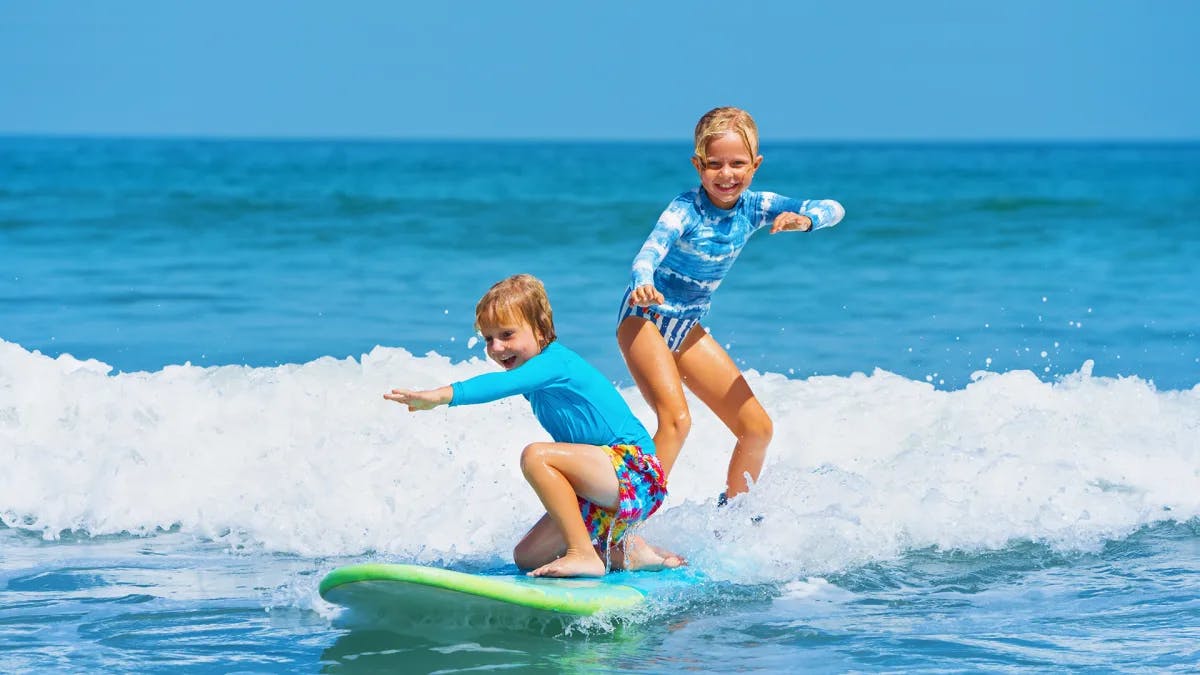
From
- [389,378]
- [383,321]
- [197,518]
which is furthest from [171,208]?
[197,518]

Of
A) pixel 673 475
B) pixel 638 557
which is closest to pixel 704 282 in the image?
pixel 638 557

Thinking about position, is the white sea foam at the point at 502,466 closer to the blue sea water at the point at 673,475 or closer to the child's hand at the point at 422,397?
the blue sea water at the point at 673,475

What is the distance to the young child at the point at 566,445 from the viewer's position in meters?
4.68

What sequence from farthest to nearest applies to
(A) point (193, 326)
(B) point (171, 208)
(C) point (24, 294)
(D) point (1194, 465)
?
(B) point (171, 208) < (C) point (24, 294) < (A) point (193, 326) < (D) point (1194, 465)

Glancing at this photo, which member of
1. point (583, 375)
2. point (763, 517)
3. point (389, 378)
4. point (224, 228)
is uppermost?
point (224, 228)

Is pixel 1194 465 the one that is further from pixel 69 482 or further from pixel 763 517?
pixel 69 482

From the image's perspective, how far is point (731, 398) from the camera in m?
5.70

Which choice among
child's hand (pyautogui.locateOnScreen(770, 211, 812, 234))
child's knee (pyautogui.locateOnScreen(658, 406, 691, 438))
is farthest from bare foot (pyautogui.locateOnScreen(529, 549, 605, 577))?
child's hand (pyautogui.locateOnScreen(770, 211, 812, 234))

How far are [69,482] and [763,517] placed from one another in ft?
10.7

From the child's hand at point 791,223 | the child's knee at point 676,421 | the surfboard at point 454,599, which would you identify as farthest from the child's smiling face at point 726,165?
the surfboard at point 454,599

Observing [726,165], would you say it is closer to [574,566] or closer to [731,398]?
[731,398]

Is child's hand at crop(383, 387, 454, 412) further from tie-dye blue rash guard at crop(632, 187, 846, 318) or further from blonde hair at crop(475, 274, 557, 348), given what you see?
tie-dye blue rash guard at crop(632, 187, 846, 318)

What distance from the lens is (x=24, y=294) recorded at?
13.5m

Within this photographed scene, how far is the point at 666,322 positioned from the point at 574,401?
0.86 m
